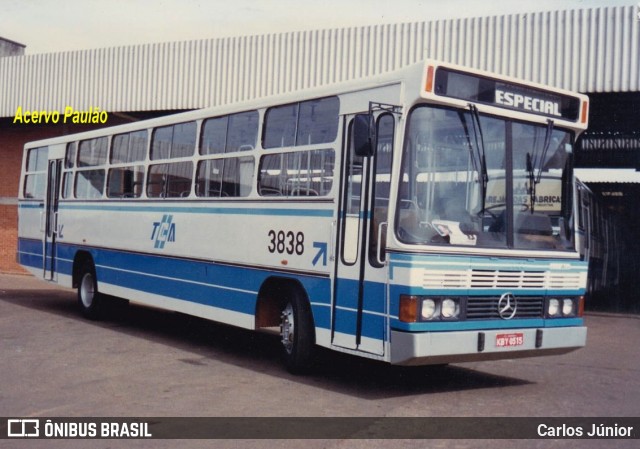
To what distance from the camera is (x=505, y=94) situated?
8.51 m

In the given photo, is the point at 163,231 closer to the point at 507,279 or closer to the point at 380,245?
the point at 380,245

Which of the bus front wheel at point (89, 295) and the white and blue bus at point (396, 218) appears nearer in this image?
the white and blue bus at point (396, 218)

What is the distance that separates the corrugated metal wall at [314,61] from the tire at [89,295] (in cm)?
741

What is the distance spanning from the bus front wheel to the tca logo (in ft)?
7.60

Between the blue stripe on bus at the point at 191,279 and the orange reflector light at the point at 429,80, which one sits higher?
the orange reflector light at the point at 429,80

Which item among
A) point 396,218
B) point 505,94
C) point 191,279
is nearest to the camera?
point 396,218

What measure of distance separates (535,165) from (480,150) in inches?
31.9

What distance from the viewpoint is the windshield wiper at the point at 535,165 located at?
851 centimetres

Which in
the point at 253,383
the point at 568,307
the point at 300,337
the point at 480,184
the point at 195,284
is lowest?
the point at 253,383

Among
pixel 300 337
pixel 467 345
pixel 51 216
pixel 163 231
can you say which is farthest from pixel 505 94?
pixel 51 216

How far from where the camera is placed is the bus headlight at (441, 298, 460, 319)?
25.6ft

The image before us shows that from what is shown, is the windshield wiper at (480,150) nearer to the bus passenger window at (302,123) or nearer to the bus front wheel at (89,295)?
the bus passenger window at (302,123)

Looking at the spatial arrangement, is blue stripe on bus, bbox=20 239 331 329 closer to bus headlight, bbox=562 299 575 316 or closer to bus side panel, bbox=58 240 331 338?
bus side panel, bbox=58 240 331 338

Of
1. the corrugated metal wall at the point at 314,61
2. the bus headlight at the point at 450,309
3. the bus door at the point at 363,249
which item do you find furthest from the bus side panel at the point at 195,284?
the corrugated metal wall at the point at 314,61
